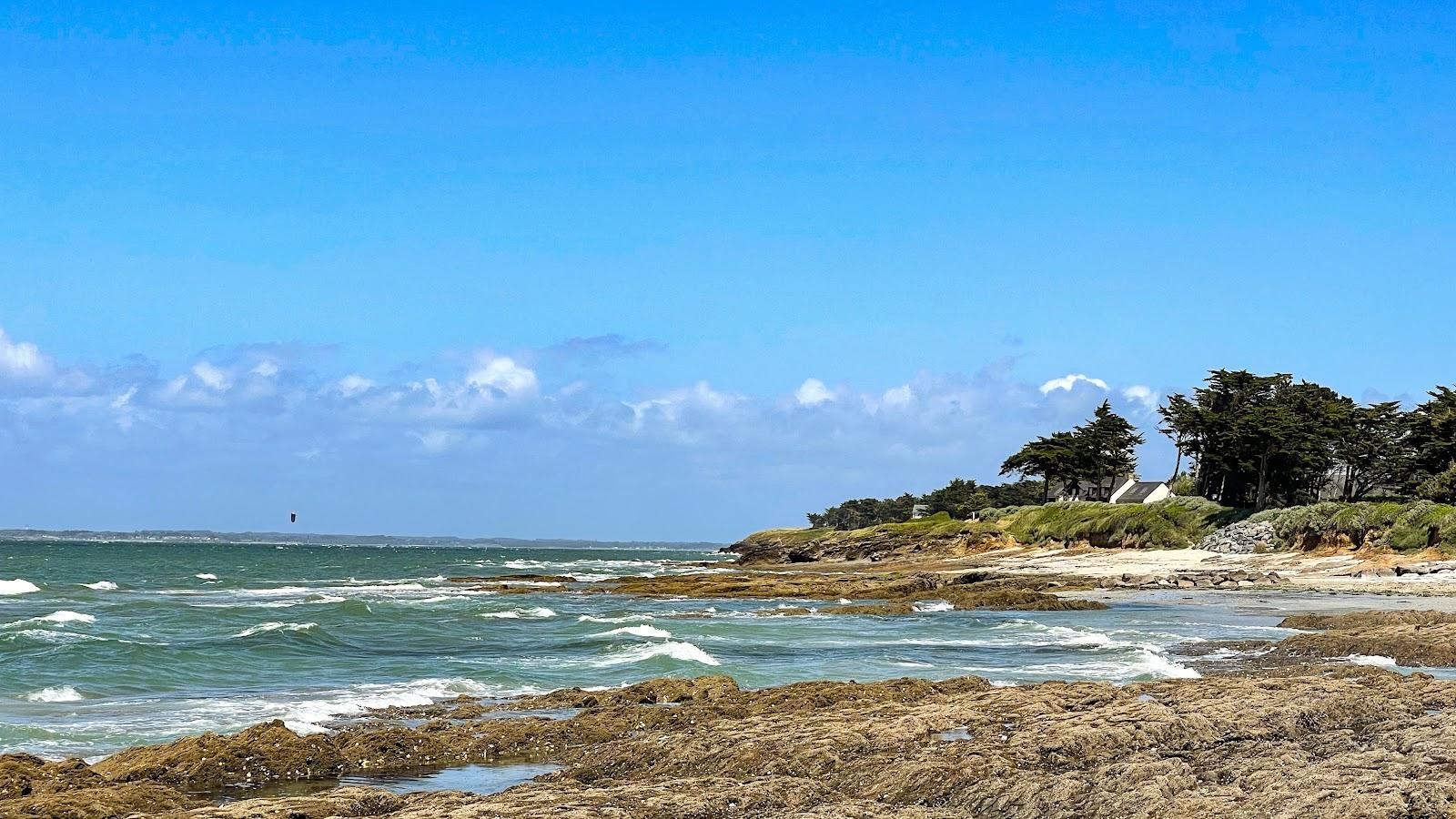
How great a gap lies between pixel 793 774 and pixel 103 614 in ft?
123

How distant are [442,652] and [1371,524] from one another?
144 feet

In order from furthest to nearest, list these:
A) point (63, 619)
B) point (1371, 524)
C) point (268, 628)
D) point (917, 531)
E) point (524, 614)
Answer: point (917, 531) → point (1371, 524) → point (524, 614) → point (63, 619) → point (268, 628)

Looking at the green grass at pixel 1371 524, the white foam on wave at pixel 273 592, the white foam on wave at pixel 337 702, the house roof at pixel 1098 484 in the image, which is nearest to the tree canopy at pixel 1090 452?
the house roof at pixel 1098 484

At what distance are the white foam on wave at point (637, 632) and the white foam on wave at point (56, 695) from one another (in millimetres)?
12777

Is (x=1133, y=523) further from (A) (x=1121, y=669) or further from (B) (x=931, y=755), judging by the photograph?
(B) (x=931, y=755)

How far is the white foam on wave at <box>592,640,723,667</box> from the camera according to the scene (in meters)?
25.1

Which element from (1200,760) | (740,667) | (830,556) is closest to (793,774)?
(1200,760)

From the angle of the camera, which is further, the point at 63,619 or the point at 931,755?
the point at 63,619

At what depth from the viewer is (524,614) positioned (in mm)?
41375

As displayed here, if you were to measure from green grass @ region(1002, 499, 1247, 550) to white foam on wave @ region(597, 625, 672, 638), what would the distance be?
1733 inches

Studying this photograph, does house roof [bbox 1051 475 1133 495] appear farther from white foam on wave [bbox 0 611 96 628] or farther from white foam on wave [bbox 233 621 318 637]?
white foam on wave [bbox 233 621 318 637]

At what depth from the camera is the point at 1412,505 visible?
5581 centimetres

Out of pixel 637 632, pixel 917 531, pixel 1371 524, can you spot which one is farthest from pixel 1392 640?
pixel 917 531

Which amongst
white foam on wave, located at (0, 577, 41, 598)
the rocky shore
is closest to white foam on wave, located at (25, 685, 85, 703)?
the rocky shore
